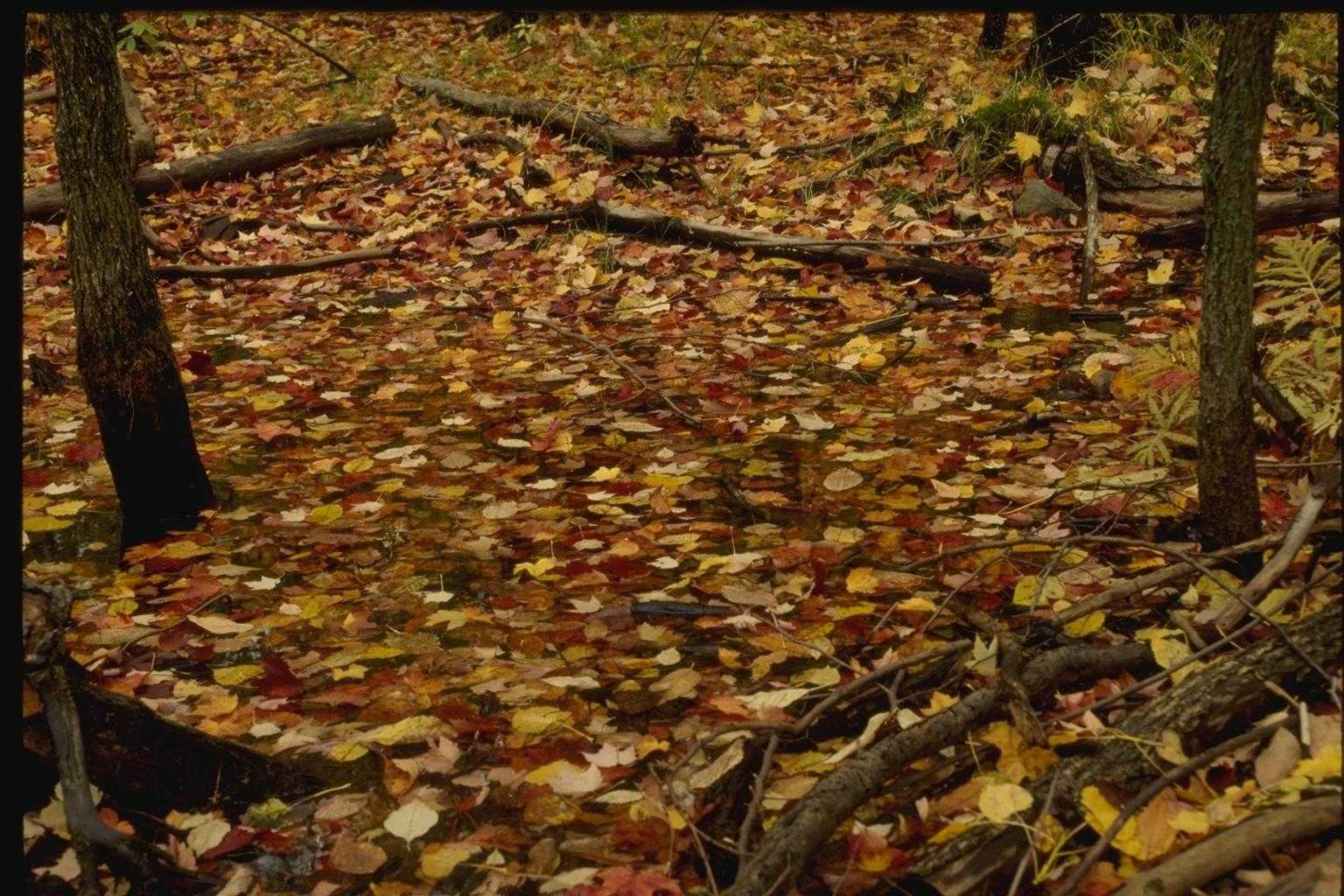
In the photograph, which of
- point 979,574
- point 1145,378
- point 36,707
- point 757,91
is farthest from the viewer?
point 757,91

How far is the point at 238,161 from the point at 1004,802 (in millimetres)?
7998

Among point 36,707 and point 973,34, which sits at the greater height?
point 973,34

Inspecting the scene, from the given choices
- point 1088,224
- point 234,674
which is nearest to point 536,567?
point 234,674

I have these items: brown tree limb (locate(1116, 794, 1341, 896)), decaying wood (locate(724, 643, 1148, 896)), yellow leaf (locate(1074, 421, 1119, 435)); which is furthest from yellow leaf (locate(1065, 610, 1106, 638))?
yellow leaf (locate(1074, 421, 1119, 435))

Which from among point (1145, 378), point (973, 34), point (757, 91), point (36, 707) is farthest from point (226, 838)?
point (973, 34)

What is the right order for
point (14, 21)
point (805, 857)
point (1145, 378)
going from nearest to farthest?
point (14, 21)
point (805, 857)
point (1145, 378)

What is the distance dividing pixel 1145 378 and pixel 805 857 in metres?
2.32

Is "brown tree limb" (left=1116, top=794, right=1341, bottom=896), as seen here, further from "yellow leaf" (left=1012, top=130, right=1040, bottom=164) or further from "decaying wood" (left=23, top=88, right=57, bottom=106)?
"decaying wood" (left=23, top=88, right=57, bottom=106)

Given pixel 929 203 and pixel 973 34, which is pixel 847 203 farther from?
pixel 973 34

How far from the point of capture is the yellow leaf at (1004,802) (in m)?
1.75

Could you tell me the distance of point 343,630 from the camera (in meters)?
2.99

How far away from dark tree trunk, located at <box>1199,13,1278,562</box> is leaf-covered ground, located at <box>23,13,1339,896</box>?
24 cm

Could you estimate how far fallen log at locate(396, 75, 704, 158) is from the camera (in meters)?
7.51

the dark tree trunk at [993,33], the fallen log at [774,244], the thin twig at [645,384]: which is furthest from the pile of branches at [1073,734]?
the dark tree trunk at [993,33]
